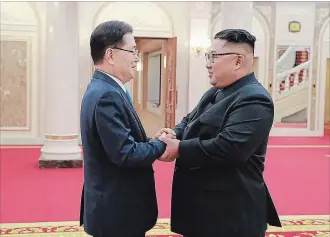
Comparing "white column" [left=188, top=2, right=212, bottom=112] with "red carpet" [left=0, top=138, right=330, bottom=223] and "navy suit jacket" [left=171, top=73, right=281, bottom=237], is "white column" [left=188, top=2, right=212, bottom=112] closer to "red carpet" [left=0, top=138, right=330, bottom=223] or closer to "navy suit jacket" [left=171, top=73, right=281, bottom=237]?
"red carpet" [left=0, top=138, right=330, bottom=223]

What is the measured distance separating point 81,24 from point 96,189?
9.04 m

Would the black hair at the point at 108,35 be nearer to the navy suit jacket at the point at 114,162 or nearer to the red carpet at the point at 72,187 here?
the navy suit jacket at the point at 114,162

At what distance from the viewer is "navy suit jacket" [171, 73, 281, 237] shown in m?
2.03

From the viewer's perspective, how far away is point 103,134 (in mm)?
2012

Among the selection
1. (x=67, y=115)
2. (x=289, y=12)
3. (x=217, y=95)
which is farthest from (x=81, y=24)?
(x=217, y=95)

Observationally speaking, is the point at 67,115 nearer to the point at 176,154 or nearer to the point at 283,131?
the point at 176,154

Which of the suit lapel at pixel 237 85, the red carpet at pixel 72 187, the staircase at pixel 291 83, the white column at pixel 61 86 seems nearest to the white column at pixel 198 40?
the red carpet at pixel 72 187

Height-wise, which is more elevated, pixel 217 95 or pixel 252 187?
pixel 217 95

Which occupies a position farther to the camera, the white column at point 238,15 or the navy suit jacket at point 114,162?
→ the white column at point 238,15

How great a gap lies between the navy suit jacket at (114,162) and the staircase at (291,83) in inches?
447

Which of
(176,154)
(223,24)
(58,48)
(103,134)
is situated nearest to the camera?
(103,134)

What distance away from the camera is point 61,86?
7.69m

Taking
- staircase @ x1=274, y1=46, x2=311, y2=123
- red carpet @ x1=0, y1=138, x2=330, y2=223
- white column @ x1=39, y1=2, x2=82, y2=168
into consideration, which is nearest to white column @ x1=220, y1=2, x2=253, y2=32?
red carpet @ x1=0, y1=138, x2=330, y2=223

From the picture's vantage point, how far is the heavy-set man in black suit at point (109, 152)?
6.75 ft
